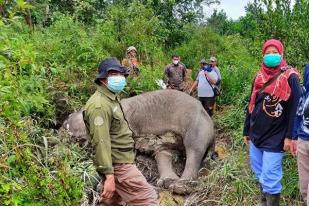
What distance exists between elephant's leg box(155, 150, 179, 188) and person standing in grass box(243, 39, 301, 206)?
5.77 ft

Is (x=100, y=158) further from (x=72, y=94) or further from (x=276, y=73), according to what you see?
(x=72, y=94)

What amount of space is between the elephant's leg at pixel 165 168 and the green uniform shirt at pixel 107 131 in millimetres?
2031

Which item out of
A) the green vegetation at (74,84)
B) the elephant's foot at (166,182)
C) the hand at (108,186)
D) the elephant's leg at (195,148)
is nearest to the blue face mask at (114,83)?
the green vegetation at (74,84)

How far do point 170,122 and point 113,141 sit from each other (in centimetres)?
346

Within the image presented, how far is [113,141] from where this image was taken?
417cm

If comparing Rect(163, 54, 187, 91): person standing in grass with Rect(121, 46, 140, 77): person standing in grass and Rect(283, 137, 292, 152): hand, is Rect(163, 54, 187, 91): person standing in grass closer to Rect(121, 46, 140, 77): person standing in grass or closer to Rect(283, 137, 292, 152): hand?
Rect(121, 46, 140, 77): person standing in grass

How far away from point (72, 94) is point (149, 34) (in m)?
3.53

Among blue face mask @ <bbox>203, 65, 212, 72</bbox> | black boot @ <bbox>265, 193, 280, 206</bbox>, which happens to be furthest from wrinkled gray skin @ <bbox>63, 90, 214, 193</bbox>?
black boot @ <bbox>265, 193, 280, 206</bbox>

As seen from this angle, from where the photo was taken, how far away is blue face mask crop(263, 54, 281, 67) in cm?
457

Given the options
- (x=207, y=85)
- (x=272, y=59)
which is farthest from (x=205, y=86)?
(x=272, y=59)

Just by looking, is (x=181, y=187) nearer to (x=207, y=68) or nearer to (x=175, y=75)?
(x=207, y=68)

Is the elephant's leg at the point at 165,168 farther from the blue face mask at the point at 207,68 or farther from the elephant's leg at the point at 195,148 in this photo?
the blue face mask at the point at 207,68

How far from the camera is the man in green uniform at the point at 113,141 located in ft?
13.0

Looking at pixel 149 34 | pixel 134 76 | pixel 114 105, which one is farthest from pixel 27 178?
pixel 149 34
